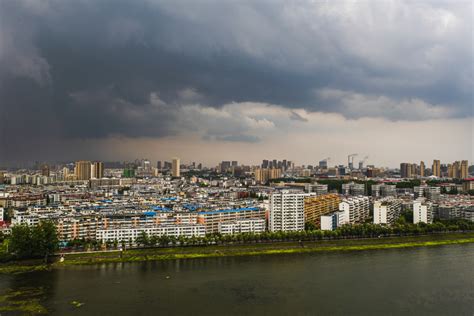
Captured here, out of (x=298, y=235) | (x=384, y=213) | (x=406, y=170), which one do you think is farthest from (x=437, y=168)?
(x=298, y=235)

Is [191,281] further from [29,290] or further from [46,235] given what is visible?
[46,235]

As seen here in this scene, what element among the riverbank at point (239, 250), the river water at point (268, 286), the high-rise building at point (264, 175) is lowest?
the river water at point (268, 286)

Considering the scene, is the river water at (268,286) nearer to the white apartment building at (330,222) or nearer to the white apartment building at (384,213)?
the white apartment building at (330,222)

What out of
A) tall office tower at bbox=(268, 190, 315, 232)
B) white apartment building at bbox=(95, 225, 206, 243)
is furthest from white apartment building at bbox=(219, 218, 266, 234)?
white apartment building at bbox=(95, 225, 206, 243)

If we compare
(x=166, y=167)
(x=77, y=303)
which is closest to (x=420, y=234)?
(x=77, y=303)

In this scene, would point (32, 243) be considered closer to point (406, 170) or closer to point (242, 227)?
point (242, 227)

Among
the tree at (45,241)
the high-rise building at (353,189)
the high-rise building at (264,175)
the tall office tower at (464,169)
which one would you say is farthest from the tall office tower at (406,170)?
the tree at (45,241)
